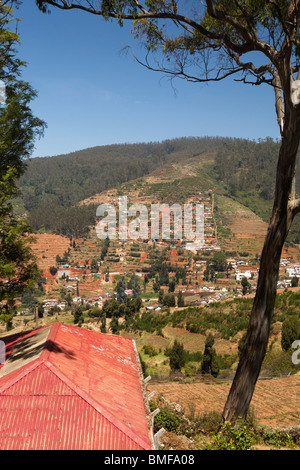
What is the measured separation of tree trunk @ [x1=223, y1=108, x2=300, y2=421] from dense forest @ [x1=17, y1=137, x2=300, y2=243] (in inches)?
3260

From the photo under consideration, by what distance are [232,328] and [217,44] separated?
16877mm

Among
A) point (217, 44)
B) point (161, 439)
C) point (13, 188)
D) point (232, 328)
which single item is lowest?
point (232, 328)

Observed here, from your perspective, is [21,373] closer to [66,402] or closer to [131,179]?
[66,402]

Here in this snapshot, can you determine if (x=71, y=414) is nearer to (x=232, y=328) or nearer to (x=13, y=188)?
(x=13, y=188)

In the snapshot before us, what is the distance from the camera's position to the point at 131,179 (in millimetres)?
133875

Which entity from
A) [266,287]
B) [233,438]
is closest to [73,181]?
[266,287]

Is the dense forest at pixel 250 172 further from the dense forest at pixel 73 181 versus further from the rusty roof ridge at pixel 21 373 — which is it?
the rusty roof ridge at pixel 21 373

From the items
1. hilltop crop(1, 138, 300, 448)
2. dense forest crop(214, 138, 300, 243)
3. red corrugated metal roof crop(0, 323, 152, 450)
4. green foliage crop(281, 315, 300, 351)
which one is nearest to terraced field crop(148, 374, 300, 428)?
hilltop crop(1, 138, 300, 448)

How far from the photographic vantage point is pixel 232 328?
768 inches

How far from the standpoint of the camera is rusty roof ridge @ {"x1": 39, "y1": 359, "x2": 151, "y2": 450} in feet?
14.4

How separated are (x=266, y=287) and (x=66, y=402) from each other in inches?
124

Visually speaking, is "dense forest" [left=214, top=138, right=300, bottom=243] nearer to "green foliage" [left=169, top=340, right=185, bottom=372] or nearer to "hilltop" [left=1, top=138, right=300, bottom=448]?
"hilltop" [left=1, top=138, right=300, bottom=448]

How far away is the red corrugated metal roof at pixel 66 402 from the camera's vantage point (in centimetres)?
432
